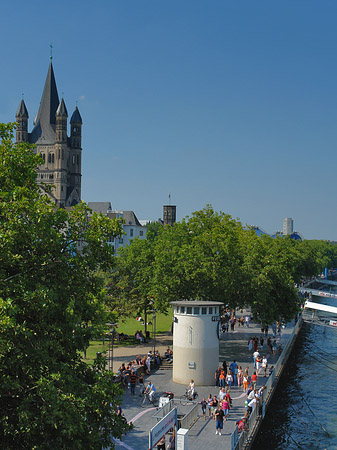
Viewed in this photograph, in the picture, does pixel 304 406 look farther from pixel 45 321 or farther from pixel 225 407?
pixel 45 321

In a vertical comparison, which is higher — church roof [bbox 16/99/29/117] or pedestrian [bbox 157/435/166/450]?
church roof [bbox 16/99/29/117]

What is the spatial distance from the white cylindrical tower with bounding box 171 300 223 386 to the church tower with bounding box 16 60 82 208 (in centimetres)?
13256

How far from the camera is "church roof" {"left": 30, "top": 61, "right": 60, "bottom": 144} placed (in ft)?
557

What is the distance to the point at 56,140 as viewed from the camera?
168m

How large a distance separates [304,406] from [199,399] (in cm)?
1040

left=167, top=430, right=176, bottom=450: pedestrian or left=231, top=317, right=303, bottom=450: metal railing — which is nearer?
left=167, top=430, right=176, bottom=450: pedestrian

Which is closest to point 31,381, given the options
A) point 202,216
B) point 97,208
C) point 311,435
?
point 311,435

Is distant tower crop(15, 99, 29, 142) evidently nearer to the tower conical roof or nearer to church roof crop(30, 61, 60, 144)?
church roof crop(30, 61, 60, 144)

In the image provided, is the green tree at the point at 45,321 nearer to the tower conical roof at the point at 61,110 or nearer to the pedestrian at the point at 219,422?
the pedestrian at the point at 219,422

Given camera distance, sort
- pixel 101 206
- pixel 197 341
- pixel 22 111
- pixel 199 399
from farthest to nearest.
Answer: pixel 22 111 < pixel 101 206 < pixel 197 341 < pixel 199 399

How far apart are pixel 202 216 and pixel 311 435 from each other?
92.4 ft

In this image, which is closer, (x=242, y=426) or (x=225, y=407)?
(x=242, y=426)

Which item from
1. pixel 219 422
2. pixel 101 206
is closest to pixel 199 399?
pixel 219 422

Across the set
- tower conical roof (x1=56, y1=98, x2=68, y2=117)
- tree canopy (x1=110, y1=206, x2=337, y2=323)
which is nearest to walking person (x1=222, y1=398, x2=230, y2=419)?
tree canopy (x1=110, y1=206, x2=337, y2=323)
